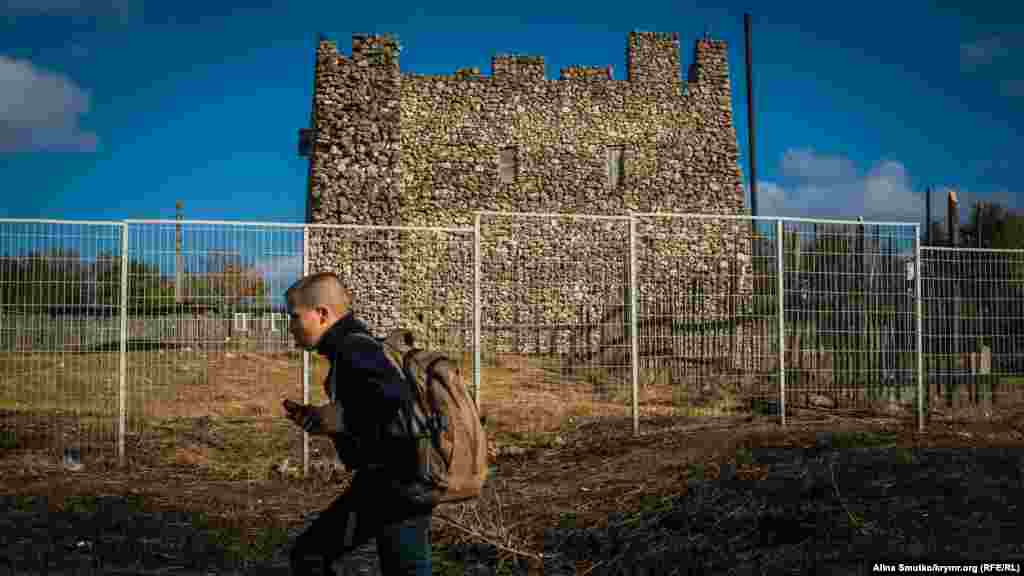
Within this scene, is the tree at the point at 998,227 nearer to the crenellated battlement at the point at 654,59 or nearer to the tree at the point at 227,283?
the crenellated battlement at the point at 654,59

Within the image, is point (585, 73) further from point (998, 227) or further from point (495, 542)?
point (495, 542)

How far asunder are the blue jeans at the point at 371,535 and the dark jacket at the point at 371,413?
10 centimetres

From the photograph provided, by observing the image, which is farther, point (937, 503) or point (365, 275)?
point (365, 275)

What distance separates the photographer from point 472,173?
24.9 meters

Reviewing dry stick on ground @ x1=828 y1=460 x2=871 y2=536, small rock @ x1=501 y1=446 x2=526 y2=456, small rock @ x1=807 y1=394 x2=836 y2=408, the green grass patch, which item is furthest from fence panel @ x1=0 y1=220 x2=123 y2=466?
small rock @ x1=807 y1=394 x2=836 y2=408

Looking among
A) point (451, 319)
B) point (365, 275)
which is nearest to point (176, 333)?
point (451, 319)

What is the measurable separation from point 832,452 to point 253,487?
5411mm

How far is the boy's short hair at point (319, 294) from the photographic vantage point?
3.56m

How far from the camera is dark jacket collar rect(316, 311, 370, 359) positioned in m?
3.44

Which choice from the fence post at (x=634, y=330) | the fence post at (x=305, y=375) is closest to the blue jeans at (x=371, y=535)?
the fence post at (x=305, y=375)

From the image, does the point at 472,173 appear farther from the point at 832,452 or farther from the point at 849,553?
the point at 849,553

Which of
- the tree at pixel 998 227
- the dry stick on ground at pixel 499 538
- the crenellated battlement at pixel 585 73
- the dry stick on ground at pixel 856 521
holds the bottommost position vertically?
the dry stick on ground at pixel 499 538

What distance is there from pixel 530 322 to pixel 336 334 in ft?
21.2

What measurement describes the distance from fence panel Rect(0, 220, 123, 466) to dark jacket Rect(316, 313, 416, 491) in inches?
258
